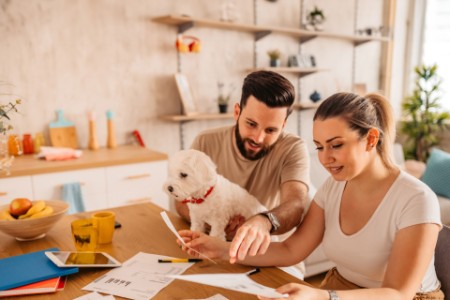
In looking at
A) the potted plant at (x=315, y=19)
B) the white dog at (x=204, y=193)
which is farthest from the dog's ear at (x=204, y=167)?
the potted plant at (x=315, y=19)

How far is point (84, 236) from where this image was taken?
1.22 metres

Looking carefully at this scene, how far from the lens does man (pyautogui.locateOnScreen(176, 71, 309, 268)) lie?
4.63ft

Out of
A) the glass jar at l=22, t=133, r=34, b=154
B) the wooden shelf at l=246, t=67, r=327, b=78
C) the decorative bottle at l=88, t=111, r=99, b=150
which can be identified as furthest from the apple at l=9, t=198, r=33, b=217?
the wooden shelf at l=246, t=67, r=327, b=78

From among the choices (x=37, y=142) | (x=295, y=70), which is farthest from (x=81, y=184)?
(x=295, y=70)

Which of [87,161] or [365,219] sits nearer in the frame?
[365,219]

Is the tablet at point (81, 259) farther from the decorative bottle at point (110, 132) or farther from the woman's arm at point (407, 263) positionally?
the decorative bottle at point (110, 132)

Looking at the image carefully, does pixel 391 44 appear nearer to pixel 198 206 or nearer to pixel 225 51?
pixel 225 51

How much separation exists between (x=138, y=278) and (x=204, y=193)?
0.35m

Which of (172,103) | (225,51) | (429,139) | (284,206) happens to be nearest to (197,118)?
(172,103)

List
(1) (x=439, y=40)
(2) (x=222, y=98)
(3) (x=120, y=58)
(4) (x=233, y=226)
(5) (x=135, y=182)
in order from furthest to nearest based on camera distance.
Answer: (1) (x=439, y=40) < (2) (x=222, y=98) < (3) (x=120, y=58) < (5) (x=135, y=182) < (4) (x=233, y=226)

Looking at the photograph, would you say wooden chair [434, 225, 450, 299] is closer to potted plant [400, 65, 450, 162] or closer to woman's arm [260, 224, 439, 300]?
woman's arm [260, 224, 439, 300]

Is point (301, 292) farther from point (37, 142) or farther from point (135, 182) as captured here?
point (37, 142)

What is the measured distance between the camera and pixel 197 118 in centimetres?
337

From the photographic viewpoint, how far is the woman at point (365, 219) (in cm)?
110
